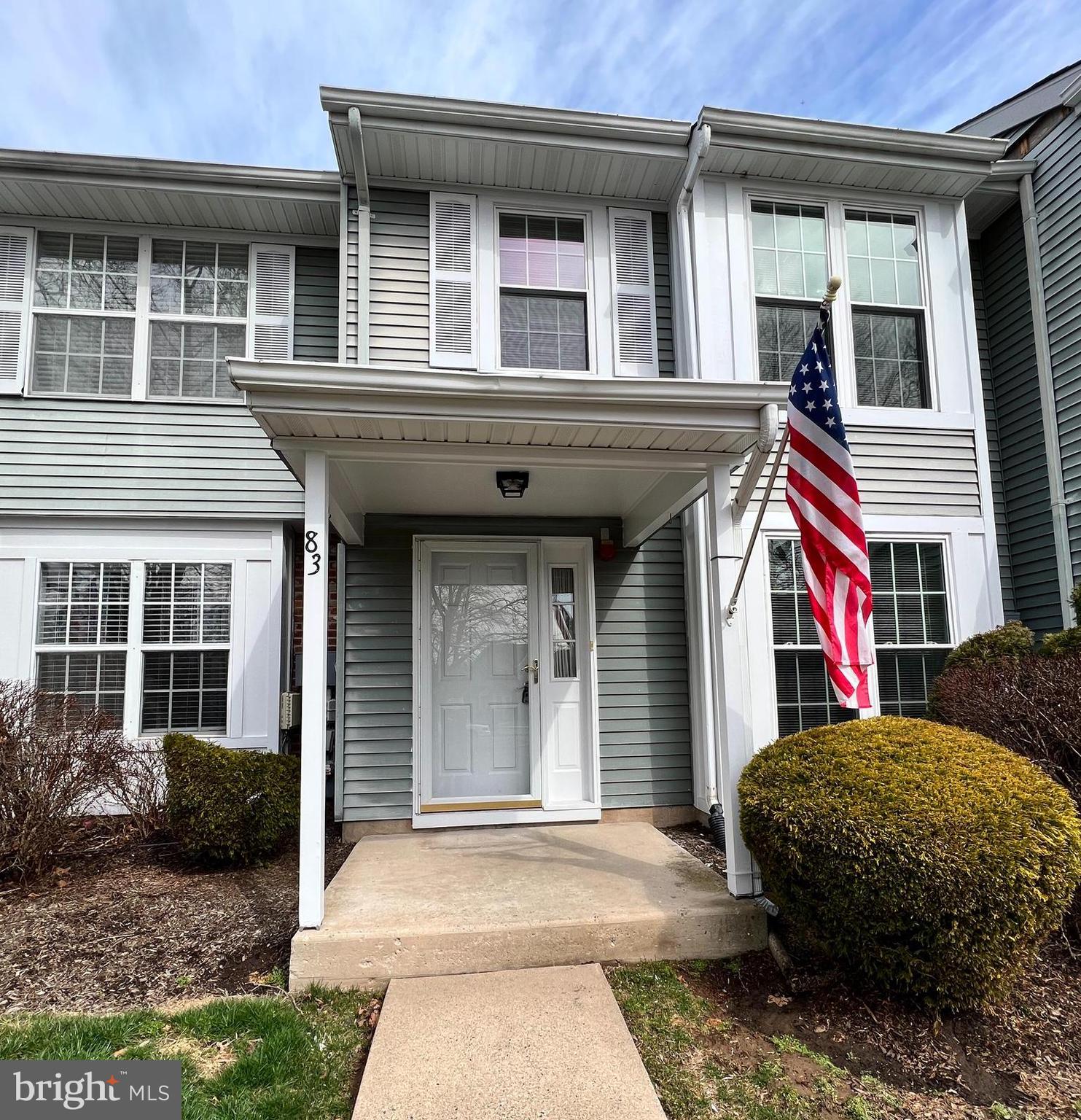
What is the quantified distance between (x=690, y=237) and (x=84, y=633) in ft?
18.7

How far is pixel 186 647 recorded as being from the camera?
19.1 feet

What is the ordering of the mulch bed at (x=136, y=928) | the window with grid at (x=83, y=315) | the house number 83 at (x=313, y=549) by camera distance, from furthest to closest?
1. the window with grid at (x=83, y=315)
2. the house number 83 at (x=313, y=549)
3. the mulch bed at (x=136, y=928)

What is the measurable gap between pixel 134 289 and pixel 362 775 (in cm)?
449

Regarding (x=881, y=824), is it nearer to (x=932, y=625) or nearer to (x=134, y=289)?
(x=932, y=625)

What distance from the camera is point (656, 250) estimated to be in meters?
5.93

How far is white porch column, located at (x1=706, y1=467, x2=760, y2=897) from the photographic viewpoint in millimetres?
3564

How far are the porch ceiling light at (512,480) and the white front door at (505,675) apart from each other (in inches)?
46.3

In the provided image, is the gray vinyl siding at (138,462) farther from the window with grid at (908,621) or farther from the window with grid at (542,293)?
the window with grid at (908,621)

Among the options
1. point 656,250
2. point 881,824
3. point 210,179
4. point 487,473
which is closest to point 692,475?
point 487,473

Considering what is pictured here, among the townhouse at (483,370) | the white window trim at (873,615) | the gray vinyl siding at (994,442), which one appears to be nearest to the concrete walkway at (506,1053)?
the townhouse at (483,370)

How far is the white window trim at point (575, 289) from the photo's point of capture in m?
5.62

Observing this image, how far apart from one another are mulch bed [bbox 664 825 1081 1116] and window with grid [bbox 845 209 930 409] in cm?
408

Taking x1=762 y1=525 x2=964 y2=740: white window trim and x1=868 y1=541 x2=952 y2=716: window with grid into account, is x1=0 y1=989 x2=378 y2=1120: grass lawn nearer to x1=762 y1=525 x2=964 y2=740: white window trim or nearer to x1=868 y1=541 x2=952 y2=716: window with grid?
x1=762 y1=525 x2=964 y2=740: white window trim

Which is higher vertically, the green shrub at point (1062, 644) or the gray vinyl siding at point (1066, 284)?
the gray vinyl siding at point (1066, 284)
